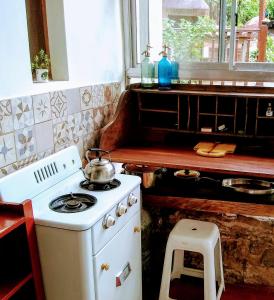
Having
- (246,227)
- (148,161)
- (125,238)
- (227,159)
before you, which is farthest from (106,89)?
(246,227)

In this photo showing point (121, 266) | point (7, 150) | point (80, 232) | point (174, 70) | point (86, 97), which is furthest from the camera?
point (174, 70)

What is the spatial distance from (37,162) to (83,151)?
53 cm

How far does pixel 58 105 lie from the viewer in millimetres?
1873

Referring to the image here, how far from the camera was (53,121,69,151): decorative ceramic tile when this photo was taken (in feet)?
6.15

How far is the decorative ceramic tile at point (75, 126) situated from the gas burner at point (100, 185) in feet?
1.20

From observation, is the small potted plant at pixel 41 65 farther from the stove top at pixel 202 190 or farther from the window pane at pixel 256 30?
the window pane at pixel 256 30

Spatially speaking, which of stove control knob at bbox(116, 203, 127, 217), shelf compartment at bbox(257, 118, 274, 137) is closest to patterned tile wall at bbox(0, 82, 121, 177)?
stove control knob at bbox(116, 203, 127, 217)

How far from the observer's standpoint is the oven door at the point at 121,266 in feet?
4.84

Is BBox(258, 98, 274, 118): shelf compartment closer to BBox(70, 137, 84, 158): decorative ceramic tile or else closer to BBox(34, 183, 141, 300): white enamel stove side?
BBox(70, 137, 84, 158): decorative ceramic tile

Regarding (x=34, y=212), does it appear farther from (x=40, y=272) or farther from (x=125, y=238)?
(x=125, y=238)

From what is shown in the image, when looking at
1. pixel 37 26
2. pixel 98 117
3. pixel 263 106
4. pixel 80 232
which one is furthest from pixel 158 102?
pixel 80 232

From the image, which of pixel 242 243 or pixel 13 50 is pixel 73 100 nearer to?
pixel 13 50

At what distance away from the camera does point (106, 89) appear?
2.33m

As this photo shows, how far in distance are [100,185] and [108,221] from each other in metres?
0.25
